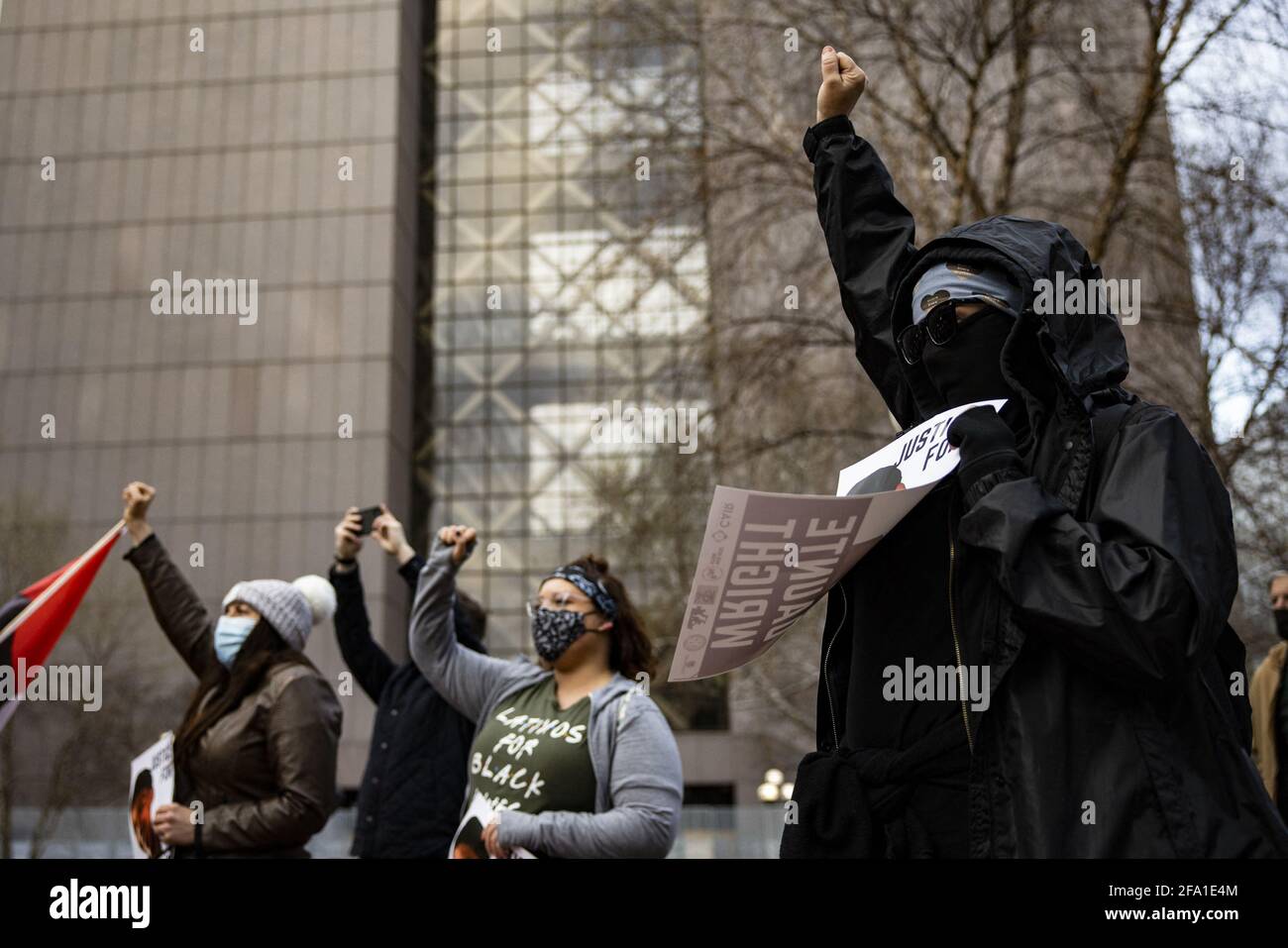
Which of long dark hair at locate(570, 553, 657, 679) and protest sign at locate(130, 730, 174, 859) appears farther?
protest sign at locate(130, 730, 174, 859)

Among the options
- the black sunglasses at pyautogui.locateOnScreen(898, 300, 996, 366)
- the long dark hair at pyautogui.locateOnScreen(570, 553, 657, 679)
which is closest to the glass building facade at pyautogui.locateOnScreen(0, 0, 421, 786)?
the long dark hair at pyautogui.locateOnScreen(570, 553, 657, 679)

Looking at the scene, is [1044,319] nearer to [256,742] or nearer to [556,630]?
[556,630]

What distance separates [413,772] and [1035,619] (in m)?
3.82

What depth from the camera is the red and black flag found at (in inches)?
208

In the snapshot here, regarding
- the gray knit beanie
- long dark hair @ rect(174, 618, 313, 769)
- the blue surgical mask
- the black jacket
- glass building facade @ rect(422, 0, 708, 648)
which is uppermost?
glass building facade @ rect(422, 0, 708, 648)

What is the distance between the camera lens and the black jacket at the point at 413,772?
5.13 m

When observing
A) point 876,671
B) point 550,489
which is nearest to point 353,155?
point 550,489

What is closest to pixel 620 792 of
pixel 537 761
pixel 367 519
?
pixel 537 761

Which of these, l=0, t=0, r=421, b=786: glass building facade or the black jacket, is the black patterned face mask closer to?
the black jacket

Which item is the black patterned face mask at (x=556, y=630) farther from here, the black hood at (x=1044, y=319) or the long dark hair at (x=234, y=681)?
the black hood at (x=1044, y=319)

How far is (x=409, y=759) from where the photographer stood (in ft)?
17.1

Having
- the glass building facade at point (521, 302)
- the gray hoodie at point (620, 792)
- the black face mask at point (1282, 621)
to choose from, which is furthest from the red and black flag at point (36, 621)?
the glass building facade at point (521, 302)

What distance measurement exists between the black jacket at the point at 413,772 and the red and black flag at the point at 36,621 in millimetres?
1178

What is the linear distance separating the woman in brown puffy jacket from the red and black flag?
41.5 inches
